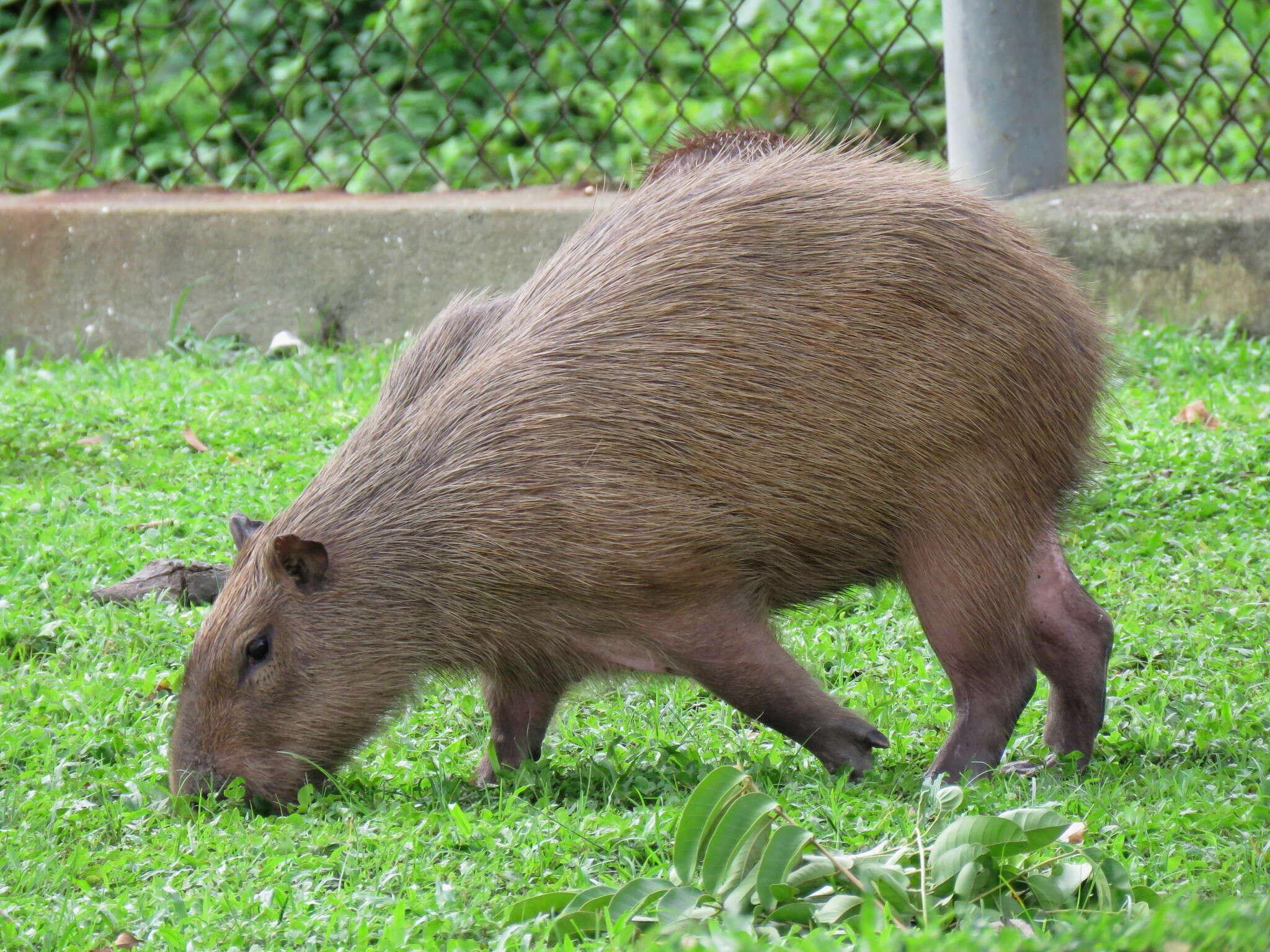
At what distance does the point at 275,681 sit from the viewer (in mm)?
3408

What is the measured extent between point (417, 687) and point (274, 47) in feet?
22.9

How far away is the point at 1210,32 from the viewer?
9.26 metres

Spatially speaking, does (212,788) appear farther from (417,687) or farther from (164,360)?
(164,360)

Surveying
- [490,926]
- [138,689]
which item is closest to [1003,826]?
[490,926]

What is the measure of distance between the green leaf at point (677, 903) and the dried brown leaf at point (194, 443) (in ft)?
12.1

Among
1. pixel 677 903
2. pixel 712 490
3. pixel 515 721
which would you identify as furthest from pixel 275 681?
pixel 677 903

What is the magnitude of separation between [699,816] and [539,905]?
1.02ft

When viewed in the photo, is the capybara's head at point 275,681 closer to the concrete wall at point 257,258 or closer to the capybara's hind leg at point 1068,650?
the capybara's hind leg at point 1068,650

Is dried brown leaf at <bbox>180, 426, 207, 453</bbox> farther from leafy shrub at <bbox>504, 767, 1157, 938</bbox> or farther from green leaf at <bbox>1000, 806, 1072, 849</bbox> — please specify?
green leaf at <bbox>1000, 806, 1072, 849</bbox>

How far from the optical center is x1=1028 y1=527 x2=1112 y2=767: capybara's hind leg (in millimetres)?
3537

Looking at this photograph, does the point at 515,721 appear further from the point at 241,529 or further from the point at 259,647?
the point at 241,529

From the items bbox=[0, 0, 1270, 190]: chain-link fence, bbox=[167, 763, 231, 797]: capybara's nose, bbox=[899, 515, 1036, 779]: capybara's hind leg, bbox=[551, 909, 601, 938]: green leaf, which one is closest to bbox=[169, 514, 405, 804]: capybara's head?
bbox=[167, 763, 231, 797]: capybara's nose

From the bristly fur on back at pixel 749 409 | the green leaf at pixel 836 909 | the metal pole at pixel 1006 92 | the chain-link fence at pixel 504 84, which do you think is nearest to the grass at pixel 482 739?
the green leaf at pixel 836 909

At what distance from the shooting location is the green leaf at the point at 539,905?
257 cm
